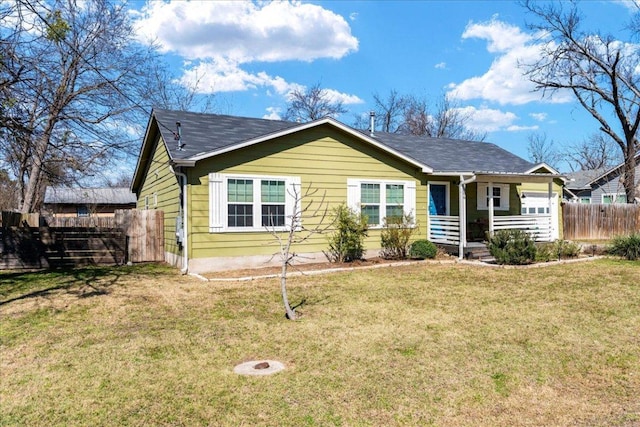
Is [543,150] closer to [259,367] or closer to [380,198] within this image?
[380,198]

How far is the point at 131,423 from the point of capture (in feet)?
11.8

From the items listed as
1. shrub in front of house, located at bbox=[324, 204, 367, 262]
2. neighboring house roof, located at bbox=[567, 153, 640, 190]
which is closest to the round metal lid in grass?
shrub in front of house, located at bbox=[324, 204, 367, 262]

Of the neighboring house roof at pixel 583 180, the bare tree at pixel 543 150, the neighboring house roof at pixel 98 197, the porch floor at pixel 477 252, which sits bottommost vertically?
the porch floor at pixel 477 252

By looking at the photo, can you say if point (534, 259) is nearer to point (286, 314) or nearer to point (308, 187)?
point (308, 187)

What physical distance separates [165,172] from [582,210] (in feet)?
64.0

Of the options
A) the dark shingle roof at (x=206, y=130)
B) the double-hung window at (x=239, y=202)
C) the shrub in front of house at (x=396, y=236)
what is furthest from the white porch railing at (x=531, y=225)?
the double-hung window at (x=239, y=202)

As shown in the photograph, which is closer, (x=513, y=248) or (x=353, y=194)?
(x=513, y=248)

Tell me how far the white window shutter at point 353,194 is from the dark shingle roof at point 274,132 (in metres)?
1.42

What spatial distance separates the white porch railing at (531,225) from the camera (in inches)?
572

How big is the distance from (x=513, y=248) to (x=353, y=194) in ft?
15.4

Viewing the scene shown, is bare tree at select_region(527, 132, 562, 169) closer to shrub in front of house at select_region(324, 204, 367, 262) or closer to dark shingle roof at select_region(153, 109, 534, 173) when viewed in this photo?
dark shingle roof at select_region(153, 109, 534, 173)

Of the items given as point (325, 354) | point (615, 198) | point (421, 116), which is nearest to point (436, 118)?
point (421, 116)

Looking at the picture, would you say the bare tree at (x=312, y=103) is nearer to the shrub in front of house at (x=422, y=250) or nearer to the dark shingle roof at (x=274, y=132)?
the dark shingle roof at (x=274, y=132)

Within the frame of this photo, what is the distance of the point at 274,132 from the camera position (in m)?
11.7
